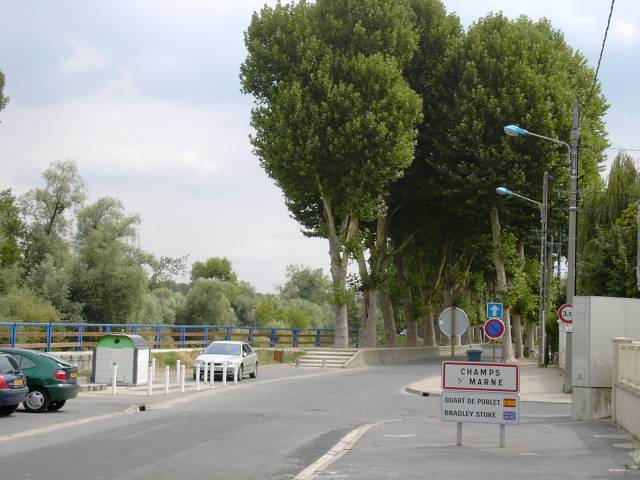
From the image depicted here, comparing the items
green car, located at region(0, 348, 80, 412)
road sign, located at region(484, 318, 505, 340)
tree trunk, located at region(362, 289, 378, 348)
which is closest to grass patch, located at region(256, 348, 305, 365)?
tree trunk, located at region(362, 289, 378, 348)

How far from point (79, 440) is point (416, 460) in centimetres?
572

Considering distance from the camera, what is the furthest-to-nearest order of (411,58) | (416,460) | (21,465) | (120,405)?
(411,58) < (120,405) < (416,460) < (21,465)

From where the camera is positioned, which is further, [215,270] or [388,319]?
[215,270]

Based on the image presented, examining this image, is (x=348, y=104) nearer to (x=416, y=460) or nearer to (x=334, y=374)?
(x=334, y=374)

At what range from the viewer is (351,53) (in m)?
50.3

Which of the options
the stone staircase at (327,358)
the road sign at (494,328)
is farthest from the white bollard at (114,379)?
the stone staircase at (327,358)

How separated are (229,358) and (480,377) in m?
20.6

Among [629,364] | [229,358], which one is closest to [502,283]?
[229,358]

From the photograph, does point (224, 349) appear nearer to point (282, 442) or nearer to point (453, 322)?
point (453, 322)

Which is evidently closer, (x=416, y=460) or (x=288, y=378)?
(x=416, y=460)

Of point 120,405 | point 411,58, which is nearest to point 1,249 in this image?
point 411,58

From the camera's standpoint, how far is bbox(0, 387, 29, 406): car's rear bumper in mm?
18656

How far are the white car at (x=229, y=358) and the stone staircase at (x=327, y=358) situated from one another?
11.4m

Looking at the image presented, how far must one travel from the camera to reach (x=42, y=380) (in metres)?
21.1
